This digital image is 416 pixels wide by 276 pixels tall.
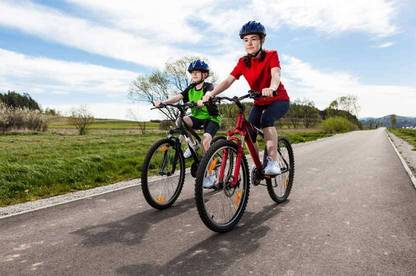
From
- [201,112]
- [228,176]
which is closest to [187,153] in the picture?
[201,112]

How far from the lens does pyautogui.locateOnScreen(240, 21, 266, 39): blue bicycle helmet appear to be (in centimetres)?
460

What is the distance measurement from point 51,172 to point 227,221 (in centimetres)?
531

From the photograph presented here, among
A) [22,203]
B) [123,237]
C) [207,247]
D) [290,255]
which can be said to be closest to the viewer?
[290,255]

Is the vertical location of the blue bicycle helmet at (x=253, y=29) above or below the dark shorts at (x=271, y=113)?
above

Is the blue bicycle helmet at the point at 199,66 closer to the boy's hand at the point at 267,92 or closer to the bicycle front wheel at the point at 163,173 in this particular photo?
the bicycle front wheel at the point at 163,173

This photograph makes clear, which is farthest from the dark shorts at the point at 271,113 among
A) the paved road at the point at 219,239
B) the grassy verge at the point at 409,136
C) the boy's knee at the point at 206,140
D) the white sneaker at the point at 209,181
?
the grassy verge at the point at 409,136

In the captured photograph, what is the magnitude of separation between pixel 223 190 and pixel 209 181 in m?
0.34

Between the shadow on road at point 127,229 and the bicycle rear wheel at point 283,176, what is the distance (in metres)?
1.48

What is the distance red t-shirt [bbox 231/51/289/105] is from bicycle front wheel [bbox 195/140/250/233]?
1.06m

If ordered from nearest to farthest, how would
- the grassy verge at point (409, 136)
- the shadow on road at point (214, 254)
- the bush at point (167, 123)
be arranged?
1. the shadow on road at point (214, 254)
2. the bush at point (167, 123)
3. the grassy verge at point (409, 136)

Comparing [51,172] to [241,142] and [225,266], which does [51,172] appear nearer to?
[241,142]

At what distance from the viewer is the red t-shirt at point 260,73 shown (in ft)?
15.4

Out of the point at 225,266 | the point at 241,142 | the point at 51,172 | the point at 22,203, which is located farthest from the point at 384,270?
the point at 51,172

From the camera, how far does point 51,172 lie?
7848 mm
